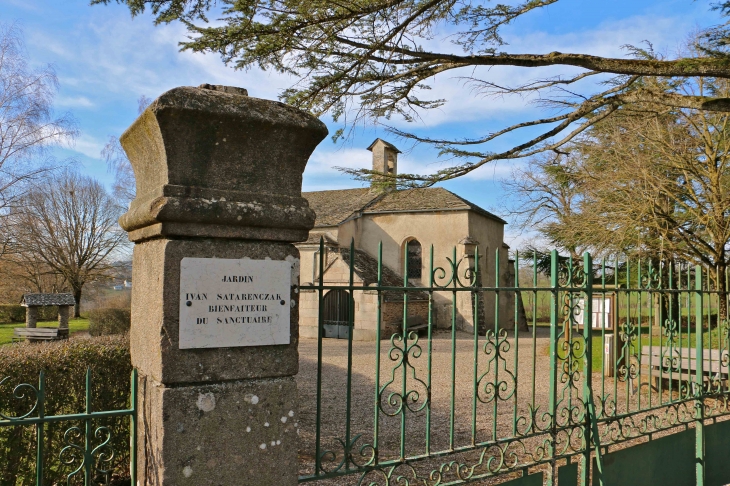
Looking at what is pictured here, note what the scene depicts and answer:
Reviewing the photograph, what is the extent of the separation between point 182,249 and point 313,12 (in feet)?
10.5

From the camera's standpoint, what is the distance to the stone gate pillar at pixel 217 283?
2225 millimetres

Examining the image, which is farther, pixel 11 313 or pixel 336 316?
pixel 11 313

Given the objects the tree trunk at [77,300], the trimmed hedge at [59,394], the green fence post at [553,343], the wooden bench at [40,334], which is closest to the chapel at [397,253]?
the wooden bench at [40,334]

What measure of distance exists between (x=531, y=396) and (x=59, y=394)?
5.47 metres

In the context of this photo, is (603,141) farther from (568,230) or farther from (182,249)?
(182,249)

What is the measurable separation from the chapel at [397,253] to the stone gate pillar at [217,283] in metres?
16.5

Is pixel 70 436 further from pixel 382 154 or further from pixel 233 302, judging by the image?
pixel 382 154

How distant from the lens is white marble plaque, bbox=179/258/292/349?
226 cm

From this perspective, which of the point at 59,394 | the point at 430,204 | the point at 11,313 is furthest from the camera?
the point at 11,313

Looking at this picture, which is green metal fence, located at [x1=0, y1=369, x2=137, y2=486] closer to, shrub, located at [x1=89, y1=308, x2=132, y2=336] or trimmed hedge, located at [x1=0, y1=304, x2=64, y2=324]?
shrub, located at [x1=89, y1=308, x2=132, y2=336]

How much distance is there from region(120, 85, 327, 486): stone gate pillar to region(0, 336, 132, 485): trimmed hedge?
2.01 m

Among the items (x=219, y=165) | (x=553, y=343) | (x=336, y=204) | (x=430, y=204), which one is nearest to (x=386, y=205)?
(x=430, y=204)

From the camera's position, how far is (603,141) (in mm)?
11406

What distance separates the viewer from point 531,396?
23.2ft
